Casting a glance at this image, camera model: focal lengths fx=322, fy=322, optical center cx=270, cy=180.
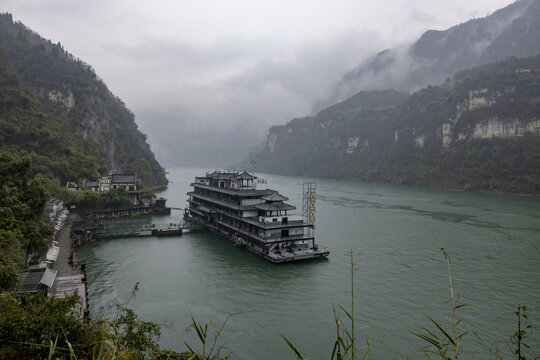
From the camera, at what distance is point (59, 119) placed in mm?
103875

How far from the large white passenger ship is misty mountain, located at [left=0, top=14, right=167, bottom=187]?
41.7m

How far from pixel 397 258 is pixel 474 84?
173 m

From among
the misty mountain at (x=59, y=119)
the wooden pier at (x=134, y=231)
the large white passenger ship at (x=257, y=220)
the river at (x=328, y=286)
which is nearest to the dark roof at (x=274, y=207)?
the large white passenger ship at (x=257, y=220)

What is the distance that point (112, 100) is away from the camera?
168 m

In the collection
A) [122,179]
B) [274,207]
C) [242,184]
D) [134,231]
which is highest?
[122,179]

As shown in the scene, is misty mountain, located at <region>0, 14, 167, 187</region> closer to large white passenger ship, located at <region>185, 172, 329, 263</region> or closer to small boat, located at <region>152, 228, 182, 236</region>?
small boat, located at <region>152, 228, 182, 236</region>

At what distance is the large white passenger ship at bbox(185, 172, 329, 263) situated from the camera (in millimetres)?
39188

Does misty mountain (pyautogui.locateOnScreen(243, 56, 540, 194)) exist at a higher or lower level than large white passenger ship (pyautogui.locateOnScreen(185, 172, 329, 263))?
higher

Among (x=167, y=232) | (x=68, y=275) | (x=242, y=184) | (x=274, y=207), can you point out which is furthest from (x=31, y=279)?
(x=242, y=184)

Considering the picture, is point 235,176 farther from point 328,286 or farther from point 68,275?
point 68,275

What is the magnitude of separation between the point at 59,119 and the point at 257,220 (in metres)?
94.2

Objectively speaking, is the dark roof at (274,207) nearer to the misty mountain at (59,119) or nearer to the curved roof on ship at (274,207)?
the curved roof on ship at (274,207)

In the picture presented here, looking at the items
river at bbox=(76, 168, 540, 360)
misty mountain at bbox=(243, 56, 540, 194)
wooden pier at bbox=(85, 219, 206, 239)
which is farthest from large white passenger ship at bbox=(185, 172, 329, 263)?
misty mountain at bbox=(243, 56, 540, 194)

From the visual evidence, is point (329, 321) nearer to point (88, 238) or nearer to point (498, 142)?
point (88, 238)
